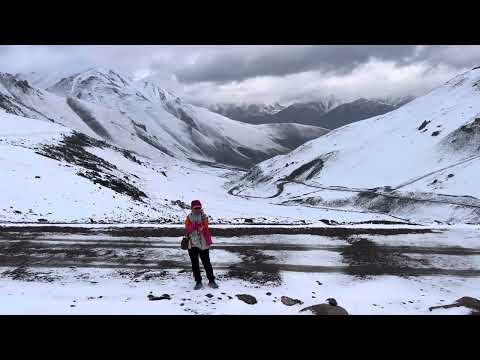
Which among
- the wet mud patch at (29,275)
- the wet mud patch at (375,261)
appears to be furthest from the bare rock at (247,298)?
the wet mud patch at (29,275)

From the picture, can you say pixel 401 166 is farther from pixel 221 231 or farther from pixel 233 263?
pixel 233 263

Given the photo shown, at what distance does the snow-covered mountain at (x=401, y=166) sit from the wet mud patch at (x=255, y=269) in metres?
37.8

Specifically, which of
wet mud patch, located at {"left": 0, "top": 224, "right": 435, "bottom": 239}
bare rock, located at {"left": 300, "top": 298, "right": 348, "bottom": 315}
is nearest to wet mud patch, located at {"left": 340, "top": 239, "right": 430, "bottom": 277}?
wet mud patch, located at {"left": 0, "top": 224, "right": 435, "bottom": 239}

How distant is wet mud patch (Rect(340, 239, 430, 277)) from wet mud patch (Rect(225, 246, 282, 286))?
2133 mm

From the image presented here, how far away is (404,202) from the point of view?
2253 inches

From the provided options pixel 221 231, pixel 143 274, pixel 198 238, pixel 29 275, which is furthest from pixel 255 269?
pixel 29 275

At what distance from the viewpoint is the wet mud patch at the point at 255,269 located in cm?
1097

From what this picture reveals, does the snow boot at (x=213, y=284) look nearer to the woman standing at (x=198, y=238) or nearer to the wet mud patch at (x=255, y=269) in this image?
the woman standing at (x=198, y=238)

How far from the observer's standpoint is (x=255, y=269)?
1180 cm

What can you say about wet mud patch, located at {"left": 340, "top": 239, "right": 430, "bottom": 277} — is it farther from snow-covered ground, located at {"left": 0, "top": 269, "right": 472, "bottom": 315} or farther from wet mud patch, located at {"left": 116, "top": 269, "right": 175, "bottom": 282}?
wet mud patch, located at {"left": 116, "top": 269, "right": 175, "bottom": 282}
